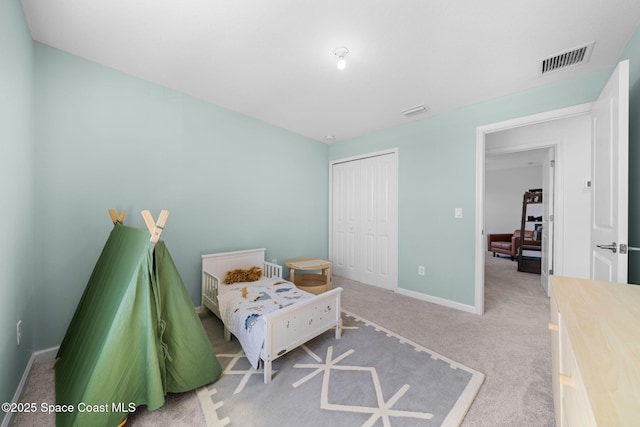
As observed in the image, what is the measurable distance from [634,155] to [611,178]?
1.29ft

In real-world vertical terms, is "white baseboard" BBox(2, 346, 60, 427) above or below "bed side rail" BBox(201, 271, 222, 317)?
below

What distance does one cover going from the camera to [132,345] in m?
1.32

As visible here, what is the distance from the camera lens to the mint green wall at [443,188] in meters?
2.60

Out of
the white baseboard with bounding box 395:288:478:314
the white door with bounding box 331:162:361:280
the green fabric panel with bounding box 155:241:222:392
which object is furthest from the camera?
the white door with bounding box 331:162:361:280

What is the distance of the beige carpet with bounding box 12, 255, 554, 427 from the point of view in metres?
1.37

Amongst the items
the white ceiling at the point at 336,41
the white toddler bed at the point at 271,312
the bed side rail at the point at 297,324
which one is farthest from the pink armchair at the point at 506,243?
the white toddler bed at the point at 271,312

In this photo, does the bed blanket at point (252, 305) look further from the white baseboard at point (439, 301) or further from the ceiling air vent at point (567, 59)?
the ceiling air vent at point (567, 59)

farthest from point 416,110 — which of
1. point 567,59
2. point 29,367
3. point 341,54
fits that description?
point 29,367

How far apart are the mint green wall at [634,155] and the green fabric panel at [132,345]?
299 centimetres

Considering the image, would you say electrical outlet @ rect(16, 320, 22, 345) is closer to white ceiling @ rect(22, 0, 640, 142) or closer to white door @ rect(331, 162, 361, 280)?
white ceiling @ rect(22, 0, 640, 142)

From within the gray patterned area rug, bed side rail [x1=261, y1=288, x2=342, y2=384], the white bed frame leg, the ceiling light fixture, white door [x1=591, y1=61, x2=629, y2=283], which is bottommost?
the gray patterned area rug

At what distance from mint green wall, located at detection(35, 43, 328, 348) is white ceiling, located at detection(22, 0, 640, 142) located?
28 cm

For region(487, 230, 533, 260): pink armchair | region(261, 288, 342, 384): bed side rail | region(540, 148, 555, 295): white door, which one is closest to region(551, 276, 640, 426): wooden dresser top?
region(261, 288, 342, 384): bed side rail

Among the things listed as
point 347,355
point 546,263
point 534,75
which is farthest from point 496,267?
point 347,355
